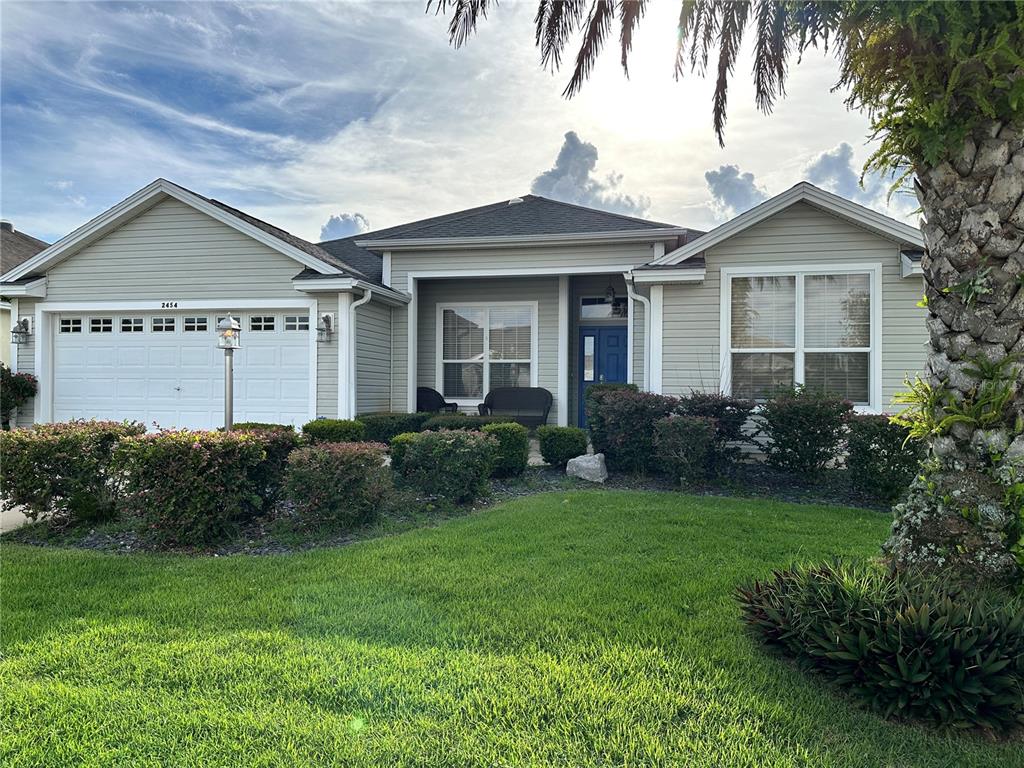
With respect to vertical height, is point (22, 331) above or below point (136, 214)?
below

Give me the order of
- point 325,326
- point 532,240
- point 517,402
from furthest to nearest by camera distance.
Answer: point 517,402 → point 532,240 → point 325,326

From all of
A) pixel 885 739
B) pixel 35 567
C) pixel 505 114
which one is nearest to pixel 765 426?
pixel 885 739

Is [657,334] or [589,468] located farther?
[657,334]

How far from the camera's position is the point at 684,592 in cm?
378

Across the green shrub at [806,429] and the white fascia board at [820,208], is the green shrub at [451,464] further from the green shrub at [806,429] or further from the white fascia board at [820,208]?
the white fascia board at [820,208]

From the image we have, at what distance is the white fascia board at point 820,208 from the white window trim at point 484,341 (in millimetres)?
3964

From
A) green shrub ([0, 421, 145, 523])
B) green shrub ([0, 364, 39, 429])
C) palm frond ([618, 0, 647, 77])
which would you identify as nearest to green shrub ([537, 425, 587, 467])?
palm frond ([618, 0, 647, 77])

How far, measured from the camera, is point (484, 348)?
1271cm

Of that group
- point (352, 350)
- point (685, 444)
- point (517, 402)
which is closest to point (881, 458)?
point (685, 444)

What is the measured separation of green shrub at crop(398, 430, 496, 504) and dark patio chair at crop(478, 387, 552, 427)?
209 inches

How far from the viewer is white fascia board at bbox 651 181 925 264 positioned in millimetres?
8555

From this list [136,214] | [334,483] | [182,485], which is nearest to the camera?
[182,485]

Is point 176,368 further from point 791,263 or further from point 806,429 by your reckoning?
point 791,263

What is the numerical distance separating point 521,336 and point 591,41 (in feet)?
22.3
